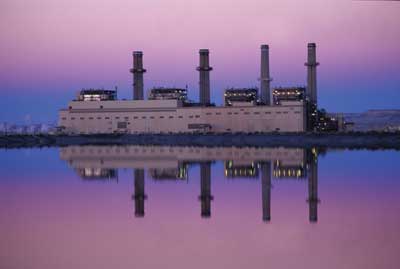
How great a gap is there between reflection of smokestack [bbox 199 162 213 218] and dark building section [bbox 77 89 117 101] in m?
24.4

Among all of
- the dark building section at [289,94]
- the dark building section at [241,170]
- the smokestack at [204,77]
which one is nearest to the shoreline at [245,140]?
the smokestack at [204,77]

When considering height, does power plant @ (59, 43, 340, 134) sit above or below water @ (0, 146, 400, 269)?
above

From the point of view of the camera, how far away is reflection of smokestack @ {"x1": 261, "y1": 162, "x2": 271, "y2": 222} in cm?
1039

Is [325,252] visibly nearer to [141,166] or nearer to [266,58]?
[141,166]

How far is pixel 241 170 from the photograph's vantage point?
18766 mm

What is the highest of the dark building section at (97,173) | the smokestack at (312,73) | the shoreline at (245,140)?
the smokestack at (312,73)

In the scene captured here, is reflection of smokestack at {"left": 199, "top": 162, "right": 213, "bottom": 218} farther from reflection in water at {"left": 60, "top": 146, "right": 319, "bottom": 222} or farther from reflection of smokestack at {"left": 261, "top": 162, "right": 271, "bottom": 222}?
reflection of smokestack at {"left": 261, "top": 162, "right": 271, "bottom": 222}

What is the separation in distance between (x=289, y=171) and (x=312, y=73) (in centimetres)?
2368

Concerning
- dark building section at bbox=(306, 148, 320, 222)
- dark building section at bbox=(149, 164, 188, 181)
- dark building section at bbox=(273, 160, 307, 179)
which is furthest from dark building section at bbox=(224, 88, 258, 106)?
dark building section at bbox=(149, 164, 188, 181)

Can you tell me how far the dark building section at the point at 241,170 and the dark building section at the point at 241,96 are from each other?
68.0 ft

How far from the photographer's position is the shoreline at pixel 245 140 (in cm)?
3638

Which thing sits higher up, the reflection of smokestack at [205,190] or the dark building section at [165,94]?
the dark building section at [165,94]

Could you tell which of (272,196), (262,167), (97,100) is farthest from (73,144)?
(272,196)

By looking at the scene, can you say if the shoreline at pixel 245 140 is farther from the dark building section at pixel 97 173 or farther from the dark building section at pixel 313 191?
the dark building section at pixel 97 173
